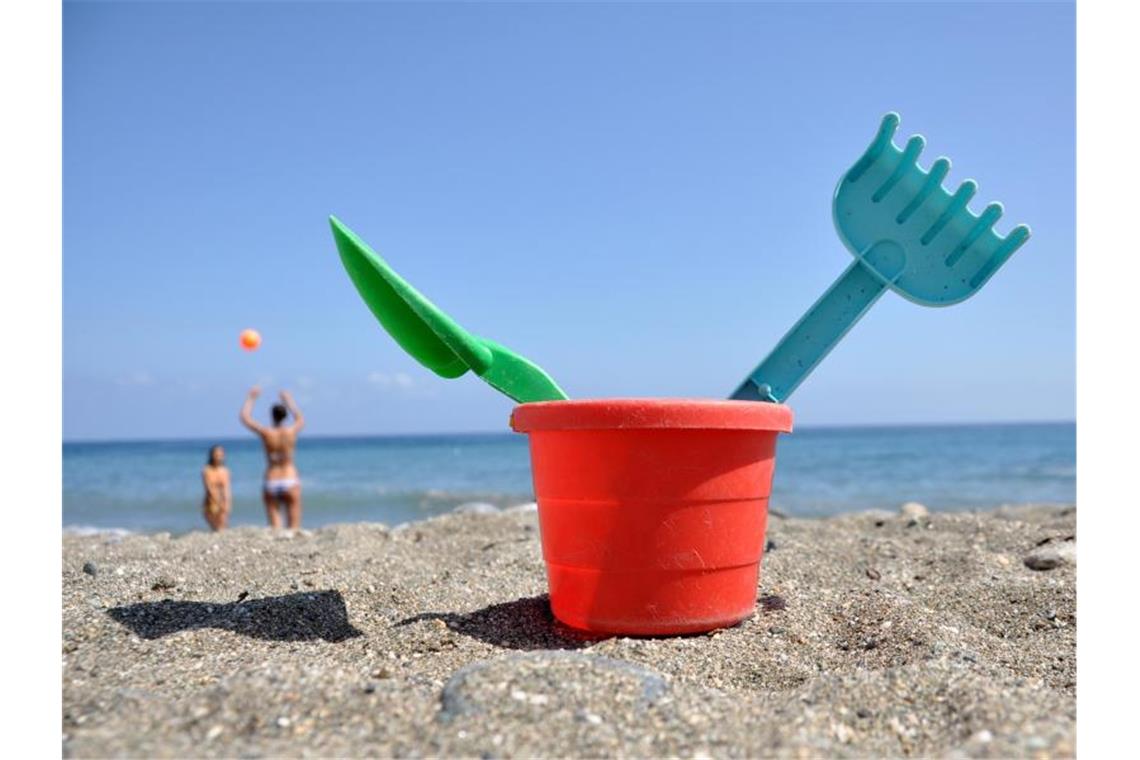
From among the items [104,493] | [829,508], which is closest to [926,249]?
[829,508]

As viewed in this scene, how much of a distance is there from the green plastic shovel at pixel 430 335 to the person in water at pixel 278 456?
200 inches

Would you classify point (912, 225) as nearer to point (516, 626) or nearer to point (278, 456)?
point (516, 626)

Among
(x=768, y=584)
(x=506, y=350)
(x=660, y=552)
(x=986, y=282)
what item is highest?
(x=986, y=282)

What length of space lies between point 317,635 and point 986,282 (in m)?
2.22

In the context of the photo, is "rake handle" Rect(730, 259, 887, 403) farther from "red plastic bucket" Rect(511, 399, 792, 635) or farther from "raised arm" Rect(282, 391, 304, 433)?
"raised arm" Rect(282, 391, 304, 433)

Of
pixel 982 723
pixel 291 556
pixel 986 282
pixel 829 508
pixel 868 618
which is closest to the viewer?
pixel 982 723

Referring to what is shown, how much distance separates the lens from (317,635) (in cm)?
236

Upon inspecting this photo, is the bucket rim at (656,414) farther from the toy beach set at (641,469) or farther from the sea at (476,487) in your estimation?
the sea at (476,487)

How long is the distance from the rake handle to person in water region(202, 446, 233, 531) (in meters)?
6.07

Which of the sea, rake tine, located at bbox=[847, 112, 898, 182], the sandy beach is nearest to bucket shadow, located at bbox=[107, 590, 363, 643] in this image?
the sandy beach

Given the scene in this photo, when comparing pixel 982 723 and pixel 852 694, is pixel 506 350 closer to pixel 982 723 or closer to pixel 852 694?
pixel 852 694

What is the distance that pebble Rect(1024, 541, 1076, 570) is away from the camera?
3359mm

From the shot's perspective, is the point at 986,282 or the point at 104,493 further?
the point at 104,493

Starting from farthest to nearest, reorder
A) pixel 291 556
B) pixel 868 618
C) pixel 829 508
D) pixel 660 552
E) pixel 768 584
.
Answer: pixel 829 508, pixel 291 556, pixel 768 584, pixel 868 618, pixel 660 552
